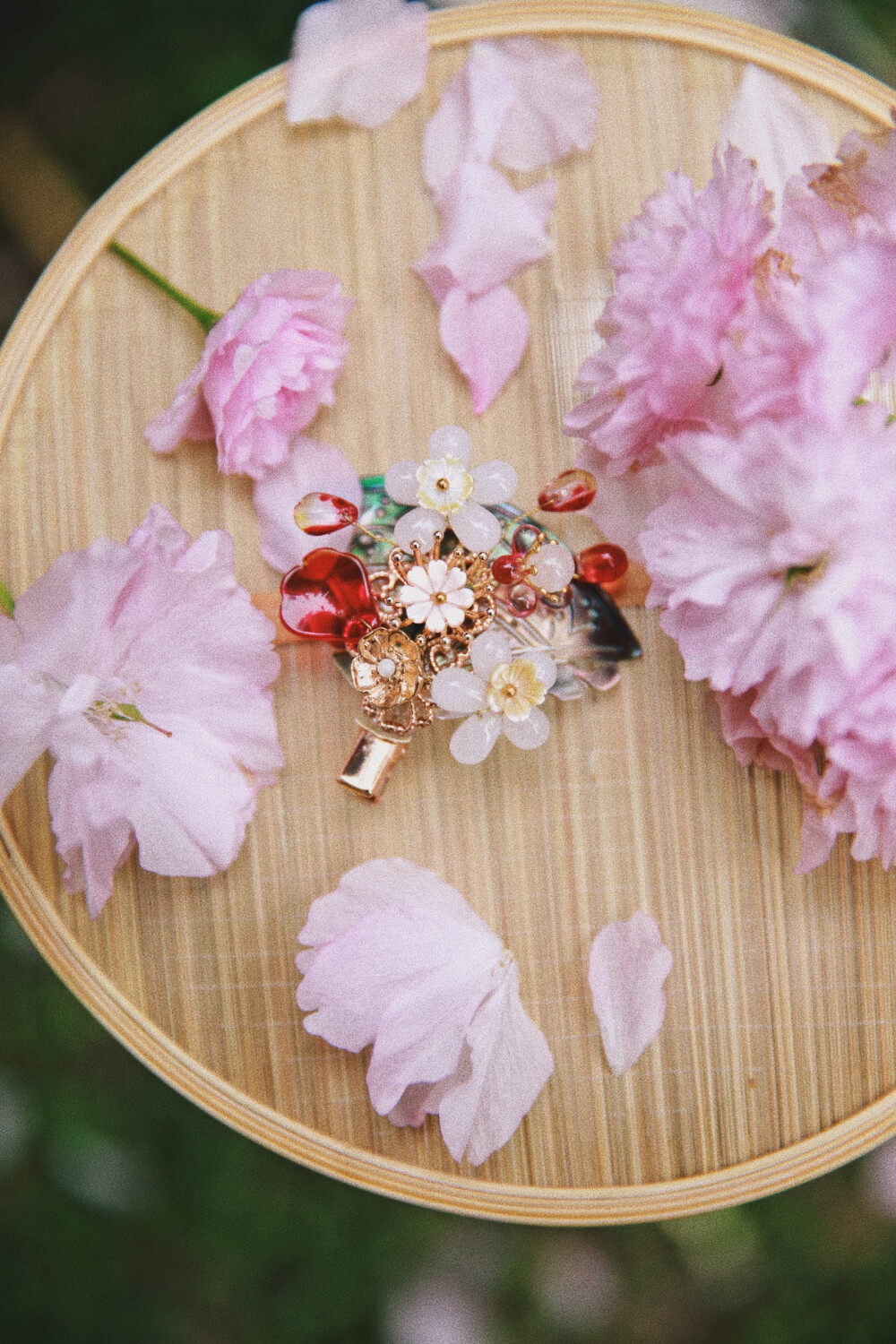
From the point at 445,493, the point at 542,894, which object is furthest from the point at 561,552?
the point at 542,894

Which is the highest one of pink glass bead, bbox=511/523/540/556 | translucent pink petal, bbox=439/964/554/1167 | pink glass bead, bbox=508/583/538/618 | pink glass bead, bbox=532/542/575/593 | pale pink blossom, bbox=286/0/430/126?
pale pink blossom, bbox=286/0/430/126

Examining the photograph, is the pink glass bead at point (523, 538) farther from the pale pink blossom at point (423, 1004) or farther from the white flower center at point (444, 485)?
the pale pink blossom at point (423, 1004)

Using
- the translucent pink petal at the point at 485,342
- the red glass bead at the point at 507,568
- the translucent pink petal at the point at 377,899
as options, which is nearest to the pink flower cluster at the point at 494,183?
the translucent pink petal at the point at 485,342

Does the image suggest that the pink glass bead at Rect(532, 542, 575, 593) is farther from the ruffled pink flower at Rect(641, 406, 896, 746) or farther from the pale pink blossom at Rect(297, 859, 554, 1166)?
the pale pink blossom at Rect(297, 859, 554, 1166)

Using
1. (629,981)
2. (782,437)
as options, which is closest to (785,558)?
(782,437)

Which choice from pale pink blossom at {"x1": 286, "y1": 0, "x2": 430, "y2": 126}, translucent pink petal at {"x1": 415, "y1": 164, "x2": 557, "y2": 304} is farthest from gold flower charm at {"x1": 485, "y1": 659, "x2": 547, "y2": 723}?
pale pink blossom at {"x1": 286, "y1": 0, "x2": 430, "y2": 126}

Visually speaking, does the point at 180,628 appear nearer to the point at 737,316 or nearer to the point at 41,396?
the point at 41,396
